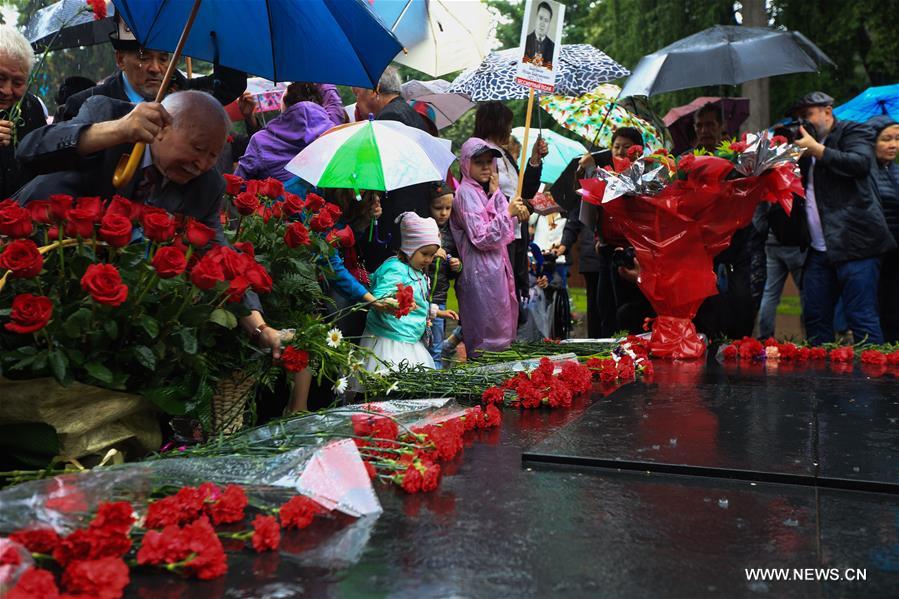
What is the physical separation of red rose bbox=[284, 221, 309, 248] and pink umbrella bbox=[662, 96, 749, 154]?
5.15 meters

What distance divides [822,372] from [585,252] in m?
3.54

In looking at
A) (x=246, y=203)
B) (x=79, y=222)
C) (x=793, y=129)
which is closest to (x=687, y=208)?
(x=793, y=129)

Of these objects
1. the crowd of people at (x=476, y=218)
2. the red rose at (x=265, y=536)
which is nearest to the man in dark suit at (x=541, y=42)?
the crowd of people at (x=476, y=218)

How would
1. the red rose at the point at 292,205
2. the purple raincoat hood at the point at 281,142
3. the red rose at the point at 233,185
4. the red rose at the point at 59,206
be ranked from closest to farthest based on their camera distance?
the red rose at the point at 59,206, the red rose at the point at 292,205, the red rose at the point at 233,185, the purple raincoat hood at the point at 281,142

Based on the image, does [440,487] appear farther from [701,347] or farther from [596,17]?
[596,17]

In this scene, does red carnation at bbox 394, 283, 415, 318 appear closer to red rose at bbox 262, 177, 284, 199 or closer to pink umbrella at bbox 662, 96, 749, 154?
red rose at bbox 262, 177, 284, 199

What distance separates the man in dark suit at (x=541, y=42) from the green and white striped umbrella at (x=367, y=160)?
1.18m

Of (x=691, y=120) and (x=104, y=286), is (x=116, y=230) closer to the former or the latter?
(x=104, y=286)

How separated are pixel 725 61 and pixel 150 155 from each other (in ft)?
18.7

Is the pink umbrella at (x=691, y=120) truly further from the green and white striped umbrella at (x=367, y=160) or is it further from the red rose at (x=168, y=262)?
the red rose at (x=168, y=262)

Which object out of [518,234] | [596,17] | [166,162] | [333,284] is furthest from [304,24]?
[596,17]

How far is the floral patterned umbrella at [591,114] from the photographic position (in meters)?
8.09

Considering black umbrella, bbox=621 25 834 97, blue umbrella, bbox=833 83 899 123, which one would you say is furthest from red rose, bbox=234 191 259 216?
blue umbrella, bbox=833 83 899 123

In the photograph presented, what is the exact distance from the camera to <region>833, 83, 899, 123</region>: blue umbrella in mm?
8555
